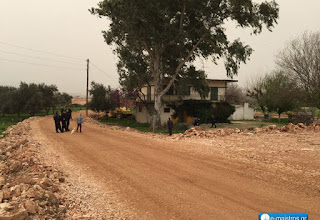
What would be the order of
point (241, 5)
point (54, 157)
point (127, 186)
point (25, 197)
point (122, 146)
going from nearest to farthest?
1. point (25, 197)
2. point (127, 186)
3. point (54, 157)
4. point (122, 146)
5. point (241, 5)

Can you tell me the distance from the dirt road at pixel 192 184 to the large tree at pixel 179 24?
15.9 metres

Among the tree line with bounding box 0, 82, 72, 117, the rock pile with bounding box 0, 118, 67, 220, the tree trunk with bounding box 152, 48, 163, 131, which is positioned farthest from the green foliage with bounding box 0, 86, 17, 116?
the rock pile with bounding box 0, 118, 67, 220

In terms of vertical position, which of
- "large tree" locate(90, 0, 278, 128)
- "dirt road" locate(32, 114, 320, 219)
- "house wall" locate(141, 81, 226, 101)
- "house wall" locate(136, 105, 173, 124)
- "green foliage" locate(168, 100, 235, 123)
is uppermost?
"large tree" locate(90, 0, 278, 128)

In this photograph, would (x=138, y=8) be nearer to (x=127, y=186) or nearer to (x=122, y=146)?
(x=122, y=146)

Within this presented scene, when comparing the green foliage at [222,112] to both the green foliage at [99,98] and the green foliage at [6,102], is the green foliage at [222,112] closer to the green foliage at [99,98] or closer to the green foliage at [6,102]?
the green foliage at [99,98]

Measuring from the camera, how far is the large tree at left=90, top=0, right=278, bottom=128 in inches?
952

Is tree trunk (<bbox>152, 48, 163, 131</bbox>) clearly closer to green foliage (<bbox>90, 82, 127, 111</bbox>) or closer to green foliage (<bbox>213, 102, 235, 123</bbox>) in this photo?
green foliage (<bbox>213, 102, 235, 123</bbox>)

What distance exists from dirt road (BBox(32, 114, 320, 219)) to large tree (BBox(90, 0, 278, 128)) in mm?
15927

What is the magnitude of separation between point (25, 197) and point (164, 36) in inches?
881

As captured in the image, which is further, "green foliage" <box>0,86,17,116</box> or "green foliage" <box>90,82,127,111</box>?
"green foliage" <box>0,86,17,116</box>

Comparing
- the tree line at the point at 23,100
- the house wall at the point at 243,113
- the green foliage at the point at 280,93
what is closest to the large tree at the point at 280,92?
the green foliage at the point at 280,93

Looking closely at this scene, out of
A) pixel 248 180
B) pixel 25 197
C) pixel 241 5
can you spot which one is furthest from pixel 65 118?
pixel 241 5

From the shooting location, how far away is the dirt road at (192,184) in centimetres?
592

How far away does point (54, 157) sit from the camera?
39.1ft
